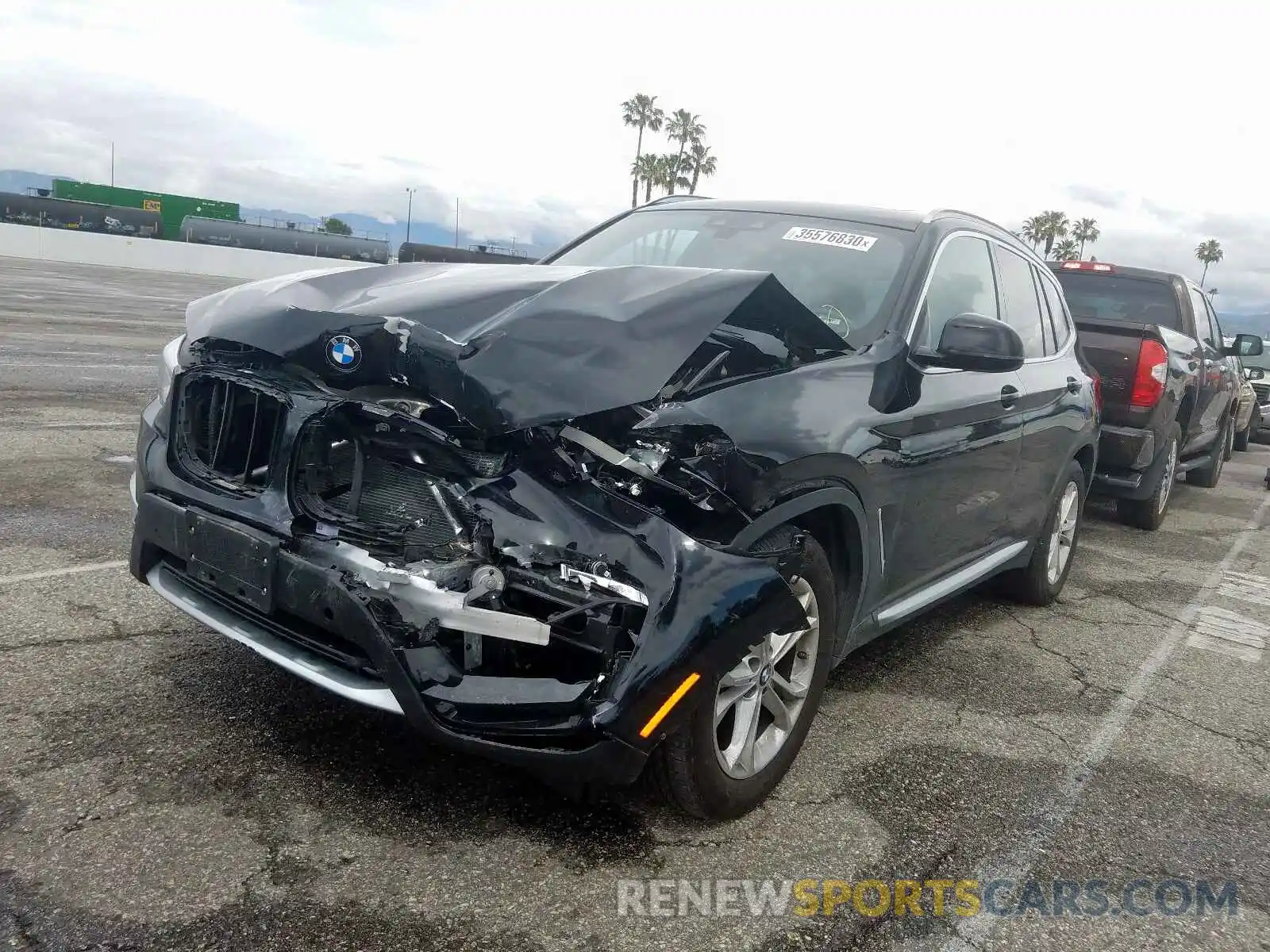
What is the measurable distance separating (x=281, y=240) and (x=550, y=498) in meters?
55.9

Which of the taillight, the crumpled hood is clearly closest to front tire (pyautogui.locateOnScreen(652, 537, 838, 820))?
the crumpled hood

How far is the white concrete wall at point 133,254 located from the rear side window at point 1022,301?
39344mm

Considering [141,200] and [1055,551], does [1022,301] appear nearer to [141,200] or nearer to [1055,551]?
[1055,551]

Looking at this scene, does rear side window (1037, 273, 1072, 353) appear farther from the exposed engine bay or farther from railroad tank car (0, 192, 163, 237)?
railroad tank car (0, 192, 163, 237)

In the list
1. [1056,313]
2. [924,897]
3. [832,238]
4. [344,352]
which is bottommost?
[924,897]

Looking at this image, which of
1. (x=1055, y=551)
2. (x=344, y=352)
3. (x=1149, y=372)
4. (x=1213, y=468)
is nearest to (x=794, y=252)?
(x=344, y=352)

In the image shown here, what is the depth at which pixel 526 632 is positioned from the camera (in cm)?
252

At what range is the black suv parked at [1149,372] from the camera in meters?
7.61

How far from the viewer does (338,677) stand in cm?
270

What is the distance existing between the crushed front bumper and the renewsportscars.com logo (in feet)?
1.22

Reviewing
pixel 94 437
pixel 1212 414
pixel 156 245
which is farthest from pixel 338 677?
pixel 156 245

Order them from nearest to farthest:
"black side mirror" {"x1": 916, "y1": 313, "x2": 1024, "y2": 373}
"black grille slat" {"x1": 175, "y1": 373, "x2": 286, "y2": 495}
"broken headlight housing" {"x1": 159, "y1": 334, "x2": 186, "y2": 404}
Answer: "black grille slat" {"x1": 175, "y1": 373, "x2": 286, "y2": 495} → "broken headlight housing" {"x1": 159, "y1": 334, "x2": 186, "y2": 404} → "black side mirror" {"x1": 916, "y1": 313, "x2": 1024, "y2": 373}

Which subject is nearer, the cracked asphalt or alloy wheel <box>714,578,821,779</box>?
the cracked asphalt

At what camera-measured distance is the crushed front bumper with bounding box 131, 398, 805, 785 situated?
2545 millimetres
